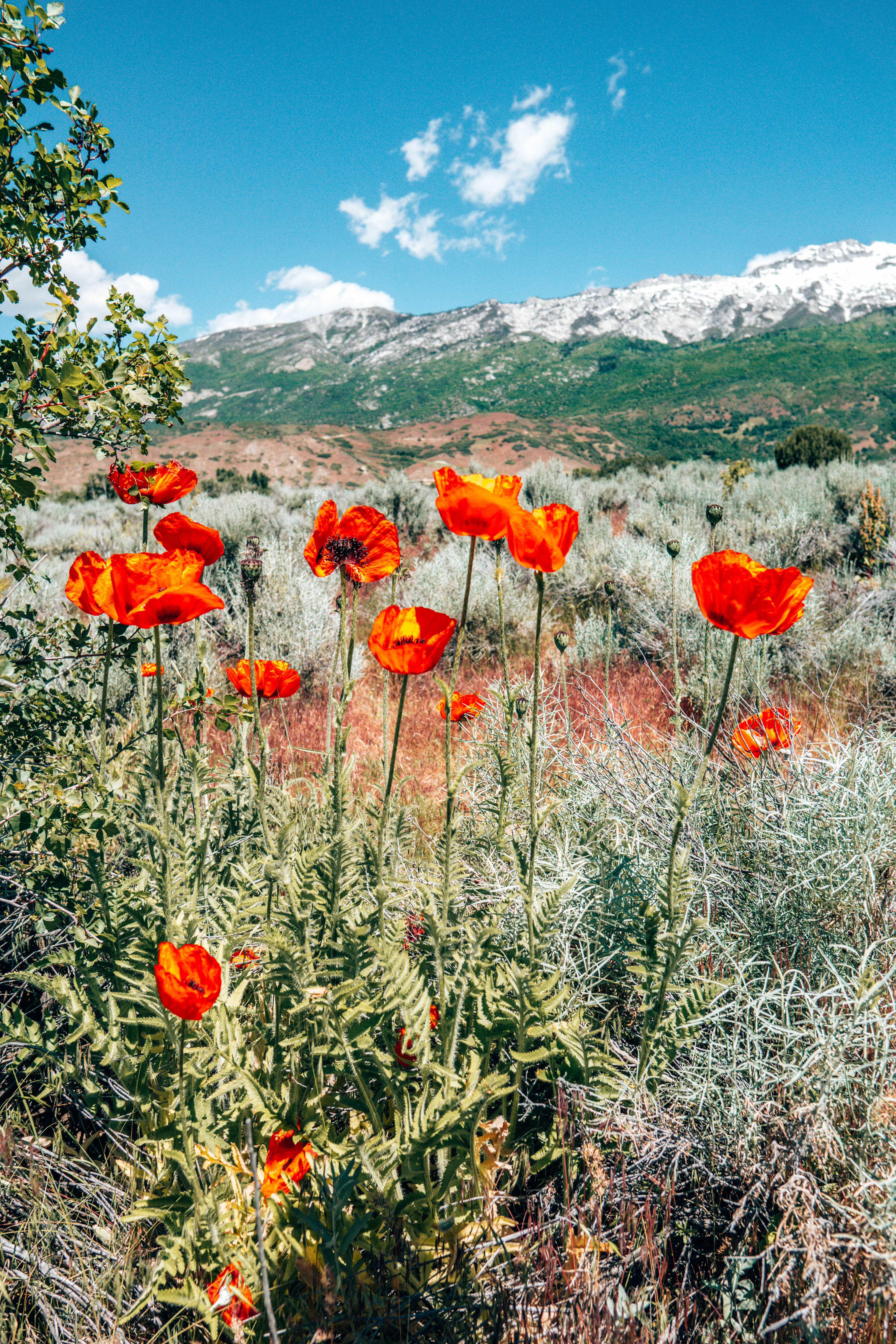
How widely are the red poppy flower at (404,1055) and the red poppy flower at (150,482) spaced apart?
1431 millimetres

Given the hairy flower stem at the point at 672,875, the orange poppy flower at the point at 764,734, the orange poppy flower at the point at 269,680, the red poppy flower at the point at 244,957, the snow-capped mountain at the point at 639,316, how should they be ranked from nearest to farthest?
the hairy flower stem at the point at 672,875 < the red poppy flower at the point at 244,957 < the orange poppy flower at the point at 269,680 < the orange poppy flower at the point at 764,734 < the snow-capped mountain at the point at 639,316

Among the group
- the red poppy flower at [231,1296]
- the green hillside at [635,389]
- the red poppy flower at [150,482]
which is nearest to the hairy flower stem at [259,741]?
the red poppy flower at [150,482]

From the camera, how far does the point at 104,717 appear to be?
5.16 ft

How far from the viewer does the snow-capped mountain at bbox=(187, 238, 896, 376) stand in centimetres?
13750

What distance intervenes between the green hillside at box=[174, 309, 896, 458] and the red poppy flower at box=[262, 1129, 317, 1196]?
133 ft

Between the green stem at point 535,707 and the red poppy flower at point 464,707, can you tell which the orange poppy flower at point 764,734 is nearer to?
the red poppy flower at point 464,707

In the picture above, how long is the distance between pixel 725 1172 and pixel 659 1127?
6.1 inches

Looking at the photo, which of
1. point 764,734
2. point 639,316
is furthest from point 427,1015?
point 639,316

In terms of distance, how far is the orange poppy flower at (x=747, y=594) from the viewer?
1.13 metres

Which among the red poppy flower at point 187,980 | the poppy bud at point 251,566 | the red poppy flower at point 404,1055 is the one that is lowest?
the red poppy flower at point 404,1055

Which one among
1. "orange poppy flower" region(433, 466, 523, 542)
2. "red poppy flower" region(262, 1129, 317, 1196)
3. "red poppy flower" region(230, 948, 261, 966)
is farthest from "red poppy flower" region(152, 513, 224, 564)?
"red poppy flower" region(262, 1129, 317, 1196)

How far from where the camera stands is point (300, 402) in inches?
5010

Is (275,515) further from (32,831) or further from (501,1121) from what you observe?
(501,1121)

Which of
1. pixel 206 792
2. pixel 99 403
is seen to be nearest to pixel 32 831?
pixel 206 792
